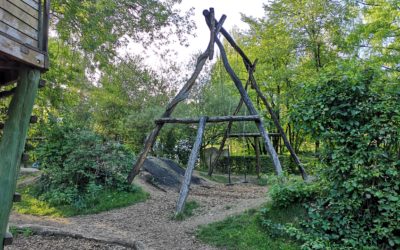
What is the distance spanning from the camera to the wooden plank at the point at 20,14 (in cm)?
390

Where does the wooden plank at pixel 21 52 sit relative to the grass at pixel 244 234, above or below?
above

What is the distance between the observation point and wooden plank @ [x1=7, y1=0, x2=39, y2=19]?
4128mm

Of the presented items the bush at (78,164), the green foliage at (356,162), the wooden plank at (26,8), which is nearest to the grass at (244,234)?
the green foliage at (356,162)

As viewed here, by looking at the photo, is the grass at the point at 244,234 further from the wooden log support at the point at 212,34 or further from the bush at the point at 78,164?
the wooden log support at the point at 212,34

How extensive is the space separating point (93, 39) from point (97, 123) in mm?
11592

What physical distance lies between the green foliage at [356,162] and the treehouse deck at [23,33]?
4.35 m

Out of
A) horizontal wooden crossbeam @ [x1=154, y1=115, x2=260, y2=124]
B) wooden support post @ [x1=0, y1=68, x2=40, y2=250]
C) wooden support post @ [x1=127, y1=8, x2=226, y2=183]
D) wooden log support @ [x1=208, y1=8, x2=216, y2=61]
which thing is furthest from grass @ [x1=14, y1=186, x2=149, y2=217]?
wooden log support @ [x1=208, y1=8, x2=216, y2=61]

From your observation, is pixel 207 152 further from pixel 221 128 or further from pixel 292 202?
pixel 292 202

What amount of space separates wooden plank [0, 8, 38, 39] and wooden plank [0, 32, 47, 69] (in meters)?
0.25

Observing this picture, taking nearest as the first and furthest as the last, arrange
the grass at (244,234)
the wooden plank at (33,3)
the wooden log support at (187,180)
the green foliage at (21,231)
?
1. the wooden plank at (33,3)
2. the grass at (244,234)
3. the green foliage at (21,231)
4. the wooden log support at (187,180)

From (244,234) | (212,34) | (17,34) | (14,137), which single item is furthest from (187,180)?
(17,34)

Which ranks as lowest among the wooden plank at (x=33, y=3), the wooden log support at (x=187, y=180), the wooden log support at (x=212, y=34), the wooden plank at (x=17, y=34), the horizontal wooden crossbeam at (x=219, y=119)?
the wooden log support at (x=187, y=180)

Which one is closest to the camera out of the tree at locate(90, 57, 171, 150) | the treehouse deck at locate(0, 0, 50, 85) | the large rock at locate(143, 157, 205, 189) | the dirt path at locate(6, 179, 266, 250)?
the treehouse deck at locate(0, 0, 50, 85)

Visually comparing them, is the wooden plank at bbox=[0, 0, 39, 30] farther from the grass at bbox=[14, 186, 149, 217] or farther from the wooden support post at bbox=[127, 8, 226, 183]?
the grass at bbox=[14, 186, 149, 217]
